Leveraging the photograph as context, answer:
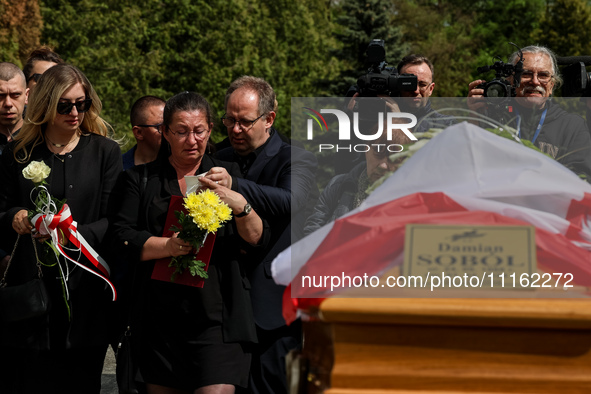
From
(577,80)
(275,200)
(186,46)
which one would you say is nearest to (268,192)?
(275,200)

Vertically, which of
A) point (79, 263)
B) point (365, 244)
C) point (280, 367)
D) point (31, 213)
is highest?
Answer: point (365, 244)

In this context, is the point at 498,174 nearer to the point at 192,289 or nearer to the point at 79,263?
the point at 192,289

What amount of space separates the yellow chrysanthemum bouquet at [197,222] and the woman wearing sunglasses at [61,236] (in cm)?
60

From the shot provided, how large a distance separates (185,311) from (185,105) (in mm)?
997

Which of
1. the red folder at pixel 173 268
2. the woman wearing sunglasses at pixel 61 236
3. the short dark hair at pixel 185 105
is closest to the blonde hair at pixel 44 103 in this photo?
the woman wearing sunglasses at pixel 61 236

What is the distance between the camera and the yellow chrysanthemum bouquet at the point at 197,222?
11.7ft

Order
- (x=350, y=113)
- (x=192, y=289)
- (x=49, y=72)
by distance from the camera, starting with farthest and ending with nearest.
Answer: (x=49, y=72)
(x=192, y=289)
(x=350, y=113)

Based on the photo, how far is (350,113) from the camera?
2865mm

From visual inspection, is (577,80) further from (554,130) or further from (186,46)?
(186,46)

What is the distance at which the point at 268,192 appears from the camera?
412 cm

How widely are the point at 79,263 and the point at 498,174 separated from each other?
8.30 feet

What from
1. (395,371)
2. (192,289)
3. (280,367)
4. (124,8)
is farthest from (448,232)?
(124,8)

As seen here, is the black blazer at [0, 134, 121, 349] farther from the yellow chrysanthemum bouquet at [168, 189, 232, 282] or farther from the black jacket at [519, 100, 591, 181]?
the black jacket at [519, 100, 591, 181]

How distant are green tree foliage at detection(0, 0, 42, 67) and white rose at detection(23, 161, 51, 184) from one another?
16232 millimetres
